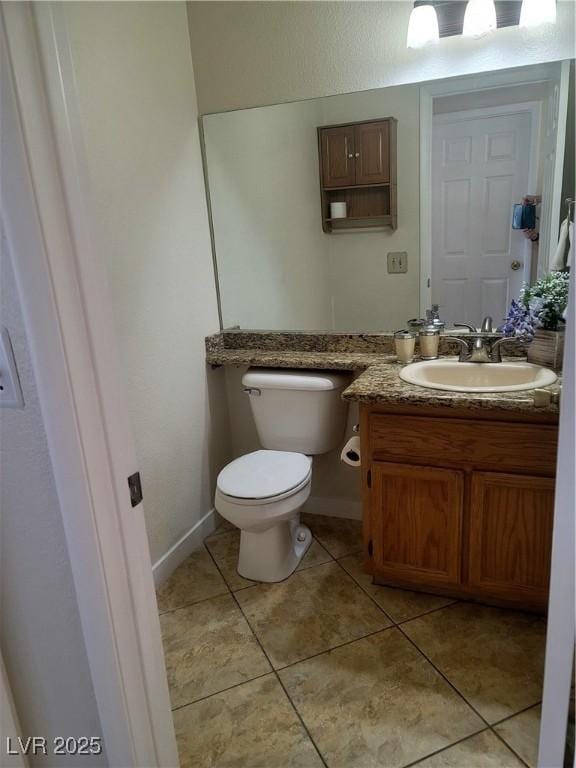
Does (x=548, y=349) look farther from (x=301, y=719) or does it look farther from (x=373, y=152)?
(x=301, y=719)

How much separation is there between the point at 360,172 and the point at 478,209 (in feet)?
1.67

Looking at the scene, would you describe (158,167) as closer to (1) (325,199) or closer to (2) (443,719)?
(1) (325,199)

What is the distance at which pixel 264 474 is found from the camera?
200cm

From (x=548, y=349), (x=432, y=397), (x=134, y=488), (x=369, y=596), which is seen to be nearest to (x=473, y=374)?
(x=548, y=349)

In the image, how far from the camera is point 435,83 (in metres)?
1.87

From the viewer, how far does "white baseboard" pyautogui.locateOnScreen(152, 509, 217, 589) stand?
208 centimetres

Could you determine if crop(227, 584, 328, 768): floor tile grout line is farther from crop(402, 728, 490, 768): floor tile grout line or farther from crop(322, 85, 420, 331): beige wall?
crop(322, 85, 420, 331): beige wall

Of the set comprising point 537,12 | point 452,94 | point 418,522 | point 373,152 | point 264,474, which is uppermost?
point 537,12

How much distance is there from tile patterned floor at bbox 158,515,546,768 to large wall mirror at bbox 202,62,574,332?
112 centimetres

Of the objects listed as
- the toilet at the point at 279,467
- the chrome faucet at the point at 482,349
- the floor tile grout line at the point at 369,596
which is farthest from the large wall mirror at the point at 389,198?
the floor tile grout line at the point at 369,596

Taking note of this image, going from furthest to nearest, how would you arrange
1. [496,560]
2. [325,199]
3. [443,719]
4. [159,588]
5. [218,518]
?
1. [218,518]
2. [325,199]
3. [159,588]
4. [496,560]
5. [443,719]

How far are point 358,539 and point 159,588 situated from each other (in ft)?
2.90

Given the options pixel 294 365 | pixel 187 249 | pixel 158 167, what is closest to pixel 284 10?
pixel 158 167

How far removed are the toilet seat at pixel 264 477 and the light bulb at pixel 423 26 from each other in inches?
62.6
